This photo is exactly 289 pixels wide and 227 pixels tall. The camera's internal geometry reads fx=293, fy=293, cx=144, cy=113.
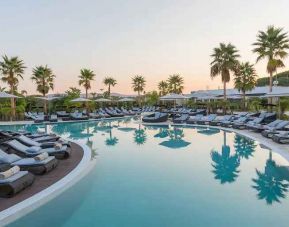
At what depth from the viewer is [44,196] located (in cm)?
634

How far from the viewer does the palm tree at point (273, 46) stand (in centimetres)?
2517

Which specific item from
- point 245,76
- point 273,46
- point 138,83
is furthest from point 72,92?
point 273,46

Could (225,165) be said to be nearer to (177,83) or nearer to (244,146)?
(244,146)

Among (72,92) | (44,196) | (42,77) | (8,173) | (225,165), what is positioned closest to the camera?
(8,173)

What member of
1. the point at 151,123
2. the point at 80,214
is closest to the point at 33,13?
the point at 151,123

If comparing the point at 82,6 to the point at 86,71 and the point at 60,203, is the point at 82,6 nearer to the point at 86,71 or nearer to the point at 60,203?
the point at 86,71

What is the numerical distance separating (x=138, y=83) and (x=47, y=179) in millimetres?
48683

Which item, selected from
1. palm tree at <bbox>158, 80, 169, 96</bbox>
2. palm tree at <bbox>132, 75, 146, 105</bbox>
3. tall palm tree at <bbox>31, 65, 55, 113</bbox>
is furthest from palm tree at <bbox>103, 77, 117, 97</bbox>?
tall palm tree at <bbox>31, 65, 55, 113</bbox>

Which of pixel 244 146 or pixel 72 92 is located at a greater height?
pixel 72 92

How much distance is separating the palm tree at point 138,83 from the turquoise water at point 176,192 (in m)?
43.5

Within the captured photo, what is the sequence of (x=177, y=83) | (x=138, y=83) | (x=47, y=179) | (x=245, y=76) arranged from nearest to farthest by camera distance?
(x=47, y=179) → (x=245, y=76) → (x=177, y=83) → (x=138, y=83)

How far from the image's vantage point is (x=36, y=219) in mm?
5512

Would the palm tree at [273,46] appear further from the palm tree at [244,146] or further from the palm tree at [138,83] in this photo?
the palm tree at [138,83]

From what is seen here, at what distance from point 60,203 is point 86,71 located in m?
34.5
